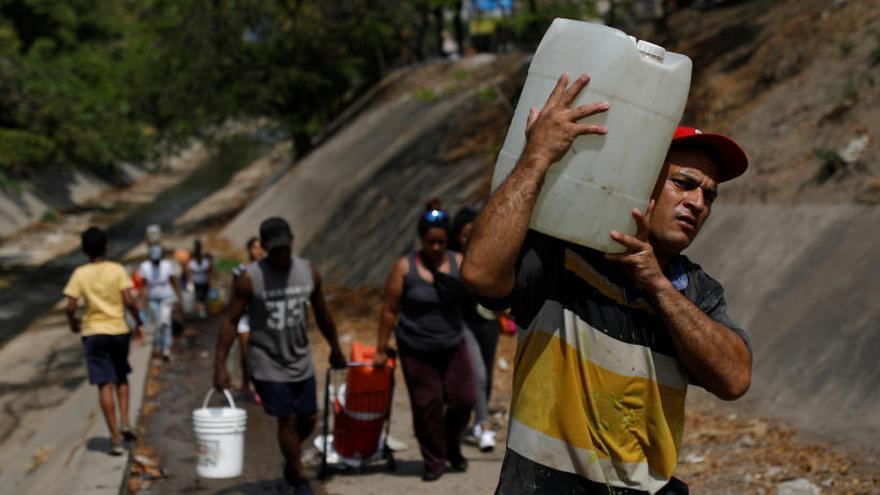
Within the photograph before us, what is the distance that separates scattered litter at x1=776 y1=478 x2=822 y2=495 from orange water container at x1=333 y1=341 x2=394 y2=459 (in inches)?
110

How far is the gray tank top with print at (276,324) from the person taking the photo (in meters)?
7.57

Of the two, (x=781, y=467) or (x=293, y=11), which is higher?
(x=293, y=11)

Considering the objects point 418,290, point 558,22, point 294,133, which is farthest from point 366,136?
point 558,22

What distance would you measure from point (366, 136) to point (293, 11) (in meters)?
4.99

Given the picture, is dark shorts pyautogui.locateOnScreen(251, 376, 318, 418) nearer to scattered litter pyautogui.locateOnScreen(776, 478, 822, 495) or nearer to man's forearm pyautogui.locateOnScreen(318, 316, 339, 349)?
man's forearm pyautogui.locateOnScreen(318, 316, 339, 349)

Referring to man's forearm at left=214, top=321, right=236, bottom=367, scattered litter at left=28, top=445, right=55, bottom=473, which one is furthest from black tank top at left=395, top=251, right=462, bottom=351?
scattered litter at left=28, top=445, right=55, bottom=473

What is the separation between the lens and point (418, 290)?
813 centimetres

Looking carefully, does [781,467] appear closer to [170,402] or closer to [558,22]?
[558,22]

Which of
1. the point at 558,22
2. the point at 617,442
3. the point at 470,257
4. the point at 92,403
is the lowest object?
the point at 92,403

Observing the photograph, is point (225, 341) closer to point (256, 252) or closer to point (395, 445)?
point (395, 445)

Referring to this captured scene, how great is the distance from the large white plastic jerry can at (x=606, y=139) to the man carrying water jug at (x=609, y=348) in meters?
0.04

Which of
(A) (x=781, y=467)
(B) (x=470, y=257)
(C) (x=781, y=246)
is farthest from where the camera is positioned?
(C) (x=781, y=246)

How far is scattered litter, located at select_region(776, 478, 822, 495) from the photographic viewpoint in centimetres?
691

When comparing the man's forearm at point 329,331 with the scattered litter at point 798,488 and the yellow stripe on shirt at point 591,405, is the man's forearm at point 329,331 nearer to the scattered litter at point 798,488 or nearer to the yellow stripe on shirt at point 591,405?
the scattered litter at point 798,488
